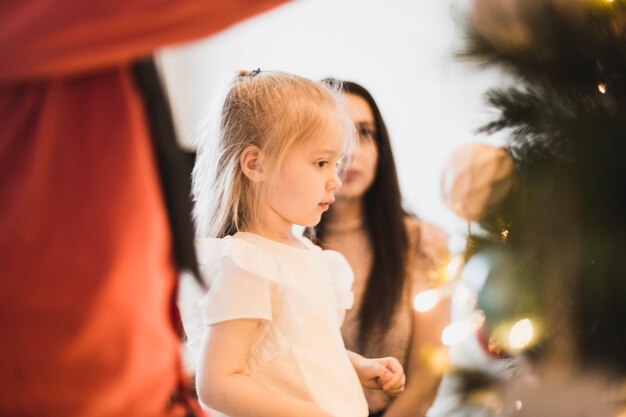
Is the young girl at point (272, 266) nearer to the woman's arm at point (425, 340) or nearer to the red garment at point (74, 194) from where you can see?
the woman's arm at point (425, 340)

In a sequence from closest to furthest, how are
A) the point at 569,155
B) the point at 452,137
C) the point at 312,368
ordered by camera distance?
the point at 569,155 < the point at 312,368 < the point at 452,137

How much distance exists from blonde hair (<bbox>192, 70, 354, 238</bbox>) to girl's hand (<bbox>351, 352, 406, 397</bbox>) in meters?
0.25

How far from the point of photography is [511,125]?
735mm

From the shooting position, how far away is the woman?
1055 millimetres

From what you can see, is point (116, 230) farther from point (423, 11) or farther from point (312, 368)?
point (423, 11)

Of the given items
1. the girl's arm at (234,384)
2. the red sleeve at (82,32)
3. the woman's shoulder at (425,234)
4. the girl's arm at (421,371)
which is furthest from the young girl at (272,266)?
the red sleeve at (82,32)

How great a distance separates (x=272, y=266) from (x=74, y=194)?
360 mm

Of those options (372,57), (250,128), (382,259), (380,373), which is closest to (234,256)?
(250,128)

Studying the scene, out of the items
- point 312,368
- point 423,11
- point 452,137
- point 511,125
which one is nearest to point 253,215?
point 312,368

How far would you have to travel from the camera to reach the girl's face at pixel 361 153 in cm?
109

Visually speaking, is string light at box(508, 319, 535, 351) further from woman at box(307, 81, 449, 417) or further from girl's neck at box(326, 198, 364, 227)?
girl's neck at box(326, 198, 364, 227)

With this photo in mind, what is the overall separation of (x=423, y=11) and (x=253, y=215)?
580mm

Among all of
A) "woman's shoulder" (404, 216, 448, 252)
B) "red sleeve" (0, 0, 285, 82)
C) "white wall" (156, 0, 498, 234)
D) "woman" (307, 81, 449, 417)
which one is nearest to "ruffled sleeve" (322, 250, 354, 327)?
"woman" (307, 81, 449, 417)

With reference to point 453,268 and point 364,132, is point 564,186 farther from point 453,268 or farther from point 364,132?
point 364,132
